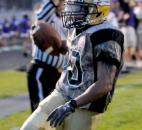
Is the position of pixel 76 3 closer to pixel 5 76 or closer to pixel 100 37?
pixel 100 37

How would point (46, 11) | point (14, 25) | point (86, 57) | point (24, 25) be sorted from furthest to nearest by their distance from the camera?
point (14, 25) < point (24, 25) < point (46, 11) < point (86, 57)

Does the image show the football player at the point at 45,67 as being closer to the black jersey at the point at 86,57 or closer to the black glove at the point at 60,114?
the black jersey at the point at 86,57

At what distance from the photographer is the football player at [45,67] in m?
6.84

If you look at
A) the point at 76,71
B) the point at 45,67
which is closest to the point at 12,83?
the point at 45,67

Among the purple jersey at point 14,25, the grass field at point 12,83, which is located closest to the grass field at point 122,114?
the grass field at point 12,83

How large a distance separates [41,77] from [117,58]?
299 cm

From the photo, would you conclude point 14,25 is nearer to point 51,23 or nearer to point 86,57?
point 51,23

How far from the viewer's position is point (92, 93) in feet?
12.7

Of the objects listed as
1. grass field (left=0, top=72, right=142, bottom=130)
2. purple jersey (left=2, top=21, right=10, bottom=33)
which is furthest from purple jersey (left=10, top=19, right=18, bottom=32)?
grass field (left=0, top=72, right=142, bottom=130)

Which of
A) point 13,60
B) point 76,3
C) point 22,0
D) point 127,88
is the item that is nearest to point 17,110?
point 127,88

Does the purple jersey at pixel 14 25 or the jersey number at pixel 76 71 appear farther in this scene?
the purple jersey at pixel 14 25

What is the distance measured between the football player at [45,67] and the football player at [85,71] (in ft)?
8.20

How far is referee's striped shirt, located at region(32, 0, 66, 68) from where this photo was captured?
22.4ft

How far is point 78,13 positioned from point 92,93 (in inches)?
25.0
